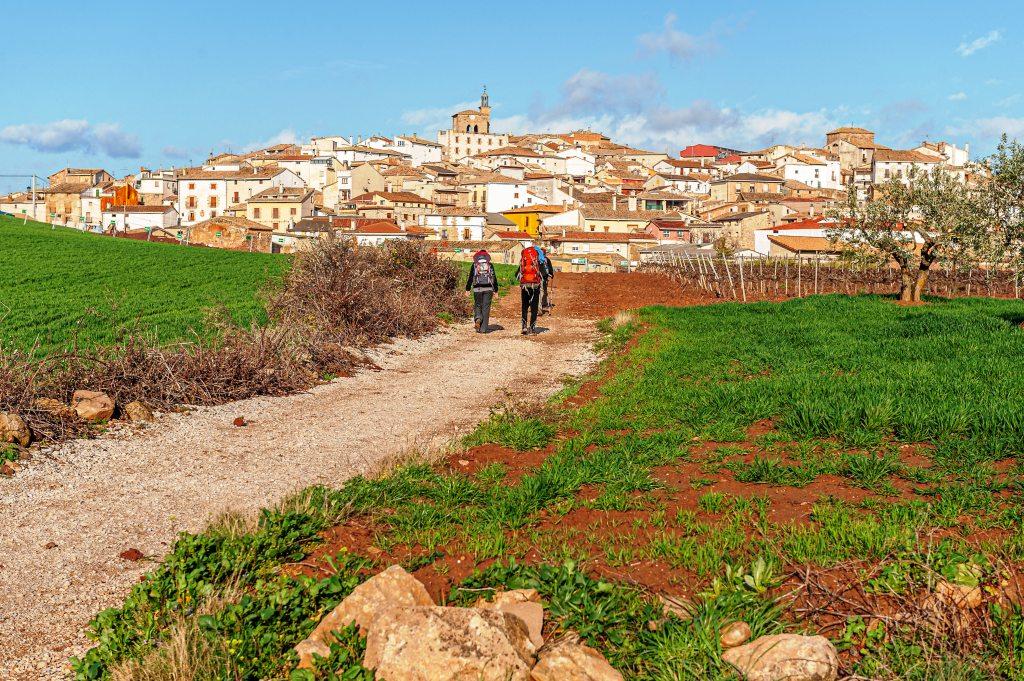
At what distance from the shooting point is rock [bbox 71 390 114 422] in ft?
29.0

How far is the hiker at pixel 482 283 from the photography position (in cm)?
1959

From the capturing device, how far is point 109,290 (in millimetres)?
23828

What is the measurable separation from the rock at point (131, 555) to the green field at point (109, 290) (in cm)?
433

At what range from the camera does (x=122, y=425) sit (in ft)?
29.7

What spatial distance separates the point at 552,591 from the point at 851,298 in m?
22.3

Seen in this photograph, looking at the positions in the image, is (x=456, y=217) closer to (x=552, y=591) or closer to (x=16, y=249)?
(x=16, y=249)

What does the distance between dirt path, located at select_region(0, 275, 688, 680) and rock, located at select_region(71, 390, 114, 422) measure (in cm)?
43

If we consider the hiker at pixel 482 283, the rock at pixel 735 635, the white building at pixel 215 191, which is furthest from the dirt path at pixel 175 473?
the white building at pixel 215 191

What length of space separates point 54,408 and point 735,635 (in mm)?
7401

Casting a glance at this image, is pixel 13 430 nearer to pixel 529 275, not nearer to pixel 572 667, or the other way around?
pixel 572 667

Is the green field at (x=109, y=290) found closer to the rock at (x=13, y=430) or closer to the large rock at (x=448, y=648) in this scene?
the rock at (x=13, y=430)

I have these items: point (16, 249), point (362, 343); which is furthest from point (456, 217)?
point (362, 343)

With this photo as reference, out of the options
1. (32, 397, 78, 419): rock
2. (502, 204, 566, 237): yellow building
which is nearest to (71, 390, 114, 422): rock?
(32, 397, 78, 419): rock

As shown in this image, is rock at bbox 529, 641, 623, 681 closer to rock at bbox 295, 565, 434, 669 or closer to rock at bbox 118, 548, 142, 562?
rock at bbox 295, 565, 434, 669
